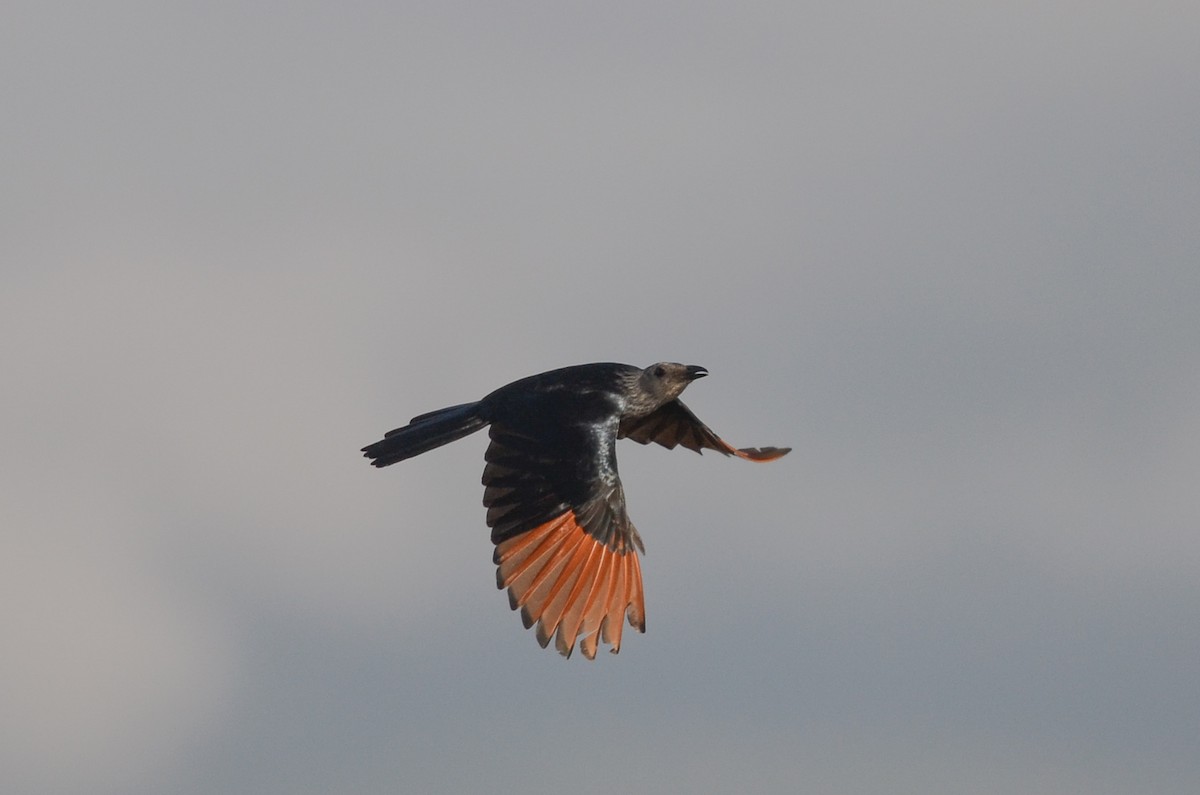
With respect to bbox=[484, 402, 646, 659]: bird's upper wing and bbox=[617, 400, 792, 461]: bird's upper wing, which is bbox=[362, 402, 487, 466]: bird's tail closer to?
bbox=[484, 402, 646, 659]: bird's upper wing

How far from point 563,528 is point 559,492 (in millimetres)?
406

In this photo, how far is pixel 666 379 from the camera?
25312mm

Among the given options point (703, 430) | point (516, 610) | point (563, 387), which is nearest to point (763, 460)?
point (703, 430)

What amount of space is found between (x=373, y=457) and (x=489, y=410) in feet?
4.79

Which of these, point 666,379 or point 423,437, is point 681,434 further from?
point 423,437

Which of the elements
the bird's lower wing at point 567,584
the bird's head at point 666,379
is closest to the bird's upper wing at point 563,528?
the bird's lower wing at point 567,584

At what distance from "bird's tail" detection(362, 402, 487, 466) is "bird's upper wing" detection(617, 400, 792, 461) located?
296 centimetres

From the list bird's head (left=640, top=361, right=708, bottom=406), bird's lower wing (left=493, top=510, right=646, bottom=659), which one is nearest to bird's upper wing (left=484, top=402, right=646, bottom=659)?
bird's lower wing (left=493, top=510, right=646, bottom=659)

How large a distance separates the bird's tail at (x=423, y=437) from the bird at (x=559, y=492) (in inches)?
0.5

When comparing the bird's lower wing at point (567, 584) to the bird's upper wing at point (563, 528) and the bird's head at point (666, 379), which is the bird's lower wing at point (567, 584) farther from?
the bird's head at point (666, 379)

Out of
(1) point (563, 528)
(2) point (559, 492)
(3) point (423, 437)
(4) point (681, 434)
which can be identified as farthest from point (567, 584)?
(4) point (681, 434)

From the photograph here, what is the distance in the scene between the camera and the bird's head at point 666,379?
24938mm

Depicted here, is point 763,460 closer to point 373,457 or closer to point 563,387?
point 563,387

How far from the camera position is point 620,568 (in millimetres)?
22703
